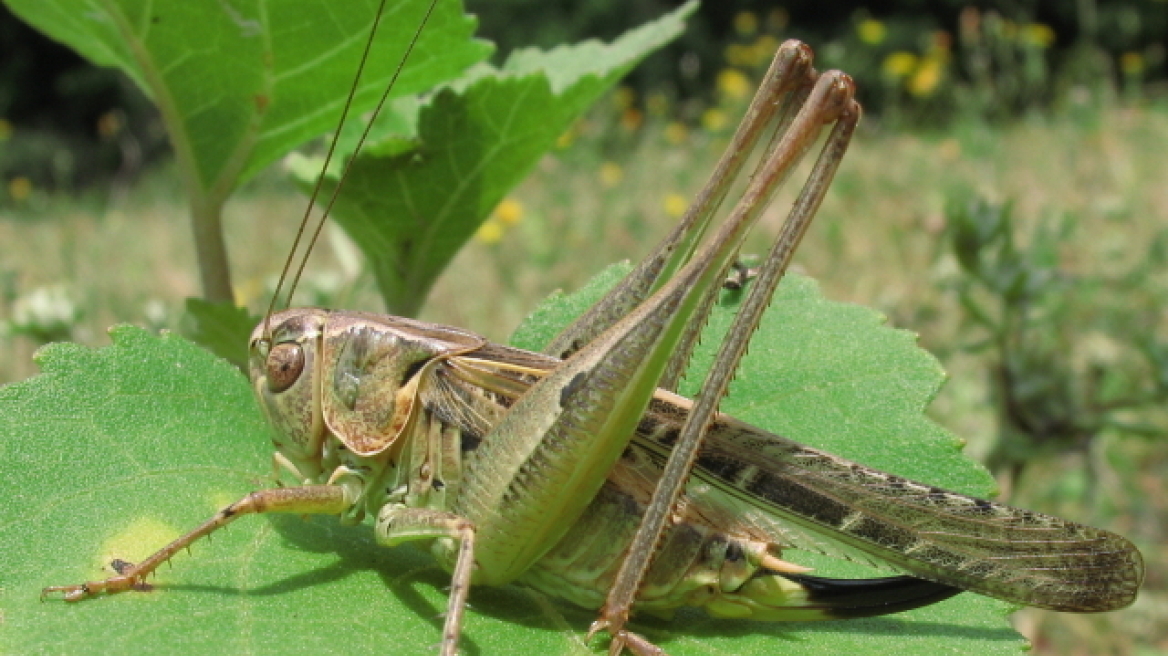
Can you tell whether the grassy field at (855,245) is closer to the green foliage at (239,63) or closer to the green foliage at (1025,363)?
the green foliage at (1025,363)

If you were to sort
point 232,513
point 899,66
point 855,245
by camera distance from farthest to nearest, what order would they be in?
1. point 899,66
2. point 855,245
3. point 232,513

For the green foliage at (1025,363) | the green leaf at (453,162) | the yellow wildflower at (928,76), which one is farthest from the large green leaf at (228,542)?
the yellow wildflower at (928,76)

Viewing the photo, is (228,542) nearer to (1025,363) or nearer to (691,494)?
(691,494)

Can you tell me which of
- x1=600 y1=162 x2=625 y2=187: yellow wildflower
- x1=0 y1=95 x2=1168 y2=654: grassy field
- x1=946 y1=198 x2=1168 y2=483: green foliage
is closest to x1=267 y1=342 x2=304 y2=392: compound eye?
x1=0 y1=95 x2=1168 y2=654: grassy field

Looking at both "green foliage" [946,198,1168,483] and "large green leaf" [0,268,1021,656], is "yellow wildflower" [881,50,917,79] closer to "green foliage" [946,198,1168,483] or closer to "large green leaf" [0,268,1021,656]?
"green foliage" [946,198,1168,483]

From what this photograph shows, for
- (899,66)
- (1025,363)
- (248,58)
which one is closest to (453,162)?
(248,58)

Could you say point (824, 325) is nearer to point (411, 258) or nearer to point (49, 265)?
point (411, 258)
